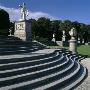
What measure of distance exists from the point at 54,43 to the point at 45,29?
2647 cm

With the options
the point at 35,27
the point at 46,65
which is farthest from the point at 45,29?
the point at 46,65

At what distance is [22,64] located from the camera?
35.0 feet

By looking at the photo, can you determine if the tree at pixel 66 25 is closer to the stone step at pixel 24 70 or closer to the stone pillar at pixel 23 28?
the stone pillar at pixel 23 28

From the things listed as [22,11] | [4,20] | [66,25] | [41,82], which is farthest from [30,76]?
[66,25]

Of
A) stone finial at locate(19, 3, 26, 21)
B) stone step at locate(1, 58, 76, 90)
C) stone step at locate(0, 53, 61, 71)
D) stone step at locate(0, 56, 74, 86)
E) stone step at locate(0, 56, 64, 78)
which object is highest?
stone finial at locate(19, 3, 26, 21)

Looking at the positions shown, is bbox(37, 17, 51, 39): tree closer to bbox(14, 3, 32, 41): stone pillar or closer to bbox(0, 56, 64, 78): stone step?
bbox(14, 3, 32, 41): stone pillar

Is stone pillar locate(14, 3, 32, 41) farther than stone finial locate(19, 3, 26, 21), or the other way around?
stone finial locate(19, 3, 26, 21)

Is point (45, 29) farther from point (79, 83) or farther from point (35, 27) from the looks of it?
point (79, 83)

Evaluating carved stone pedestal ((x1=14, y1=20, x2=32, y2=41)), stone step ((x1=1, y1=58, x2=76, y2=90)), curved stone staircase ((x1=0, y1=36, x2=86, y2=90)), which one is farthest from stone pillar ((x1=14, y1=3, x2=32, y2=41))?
stone step ((x1=1, y1=58, x2=76, y2=90))

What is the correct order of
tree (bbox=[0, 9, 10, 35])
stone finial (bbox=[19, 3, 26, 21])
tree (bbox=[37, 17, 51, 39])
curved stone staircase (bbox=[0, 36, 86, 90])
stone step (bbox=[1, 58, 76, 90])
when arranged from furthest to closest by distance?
tree (bbox=[37, 17, 51, 39])
tree (bbox=[0, 9, 10, 35])
stone finial (bbox=[19, 3, 26, 21])
curved stone staircase (bbox=[0, 36, 86, 90])
stone step (bbox=[1, 58, 76, 90])

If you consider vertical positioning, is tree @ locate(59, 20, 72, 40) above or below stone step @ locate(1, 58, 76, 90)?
above

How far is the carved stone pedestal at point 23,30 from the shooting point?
2359 centimetres

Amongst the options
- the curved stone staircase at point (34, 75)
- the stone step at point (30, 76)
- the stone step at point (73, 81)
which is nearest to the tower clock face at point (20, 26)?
the curved stone staircase at point (34, 75)

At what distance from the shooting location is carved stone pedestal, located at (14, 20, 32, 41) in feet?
77.4
